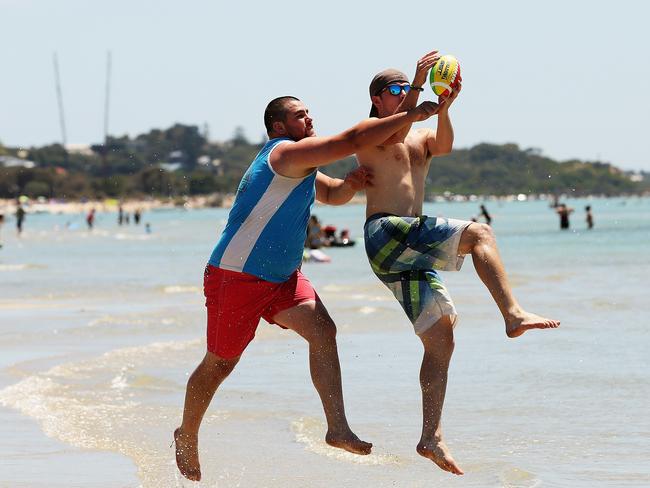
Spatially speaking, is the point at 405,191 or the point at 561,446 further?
the point at 561,446

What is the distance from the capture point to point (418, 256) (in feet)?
21.0

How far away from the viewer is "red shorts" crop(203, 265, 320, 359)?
6.34m

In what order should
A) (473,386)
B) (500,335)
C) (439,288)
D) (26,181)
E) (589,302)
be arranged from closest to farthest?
1. (439,288)
2. (473,386)
3. (500,335)
4. (589,302)
5. (26,181)

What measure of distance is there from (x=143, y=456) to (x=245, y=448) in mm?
684

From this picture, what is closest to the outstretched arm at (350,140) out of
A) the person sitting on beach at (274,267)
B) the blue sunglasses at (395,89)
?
the person sitting on beach at (274,267)

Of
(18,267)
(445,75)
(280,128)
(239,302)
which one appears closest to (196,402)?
(239,302)

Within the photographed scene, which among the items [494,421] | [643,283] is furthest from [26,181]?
[494,421]

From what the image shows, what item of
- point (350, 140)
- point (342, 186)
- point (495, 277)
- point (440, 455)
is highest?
point (350, 140)

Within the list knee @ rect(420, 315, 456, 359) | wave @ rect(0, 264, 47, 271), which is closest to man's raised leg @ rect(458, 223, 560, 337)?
knee @ rect(420, 315, 456, 359)

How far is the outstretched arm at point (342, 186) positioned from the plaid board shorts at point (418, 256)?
0.18 metres

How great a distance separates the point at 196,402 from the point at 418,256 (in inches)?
56.0

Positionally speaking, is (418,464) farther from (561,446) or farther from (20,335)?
(20,335)

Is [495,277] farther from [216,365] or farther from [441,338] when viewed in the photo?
[216,365]

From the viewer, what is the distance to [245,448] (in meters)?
7.99
